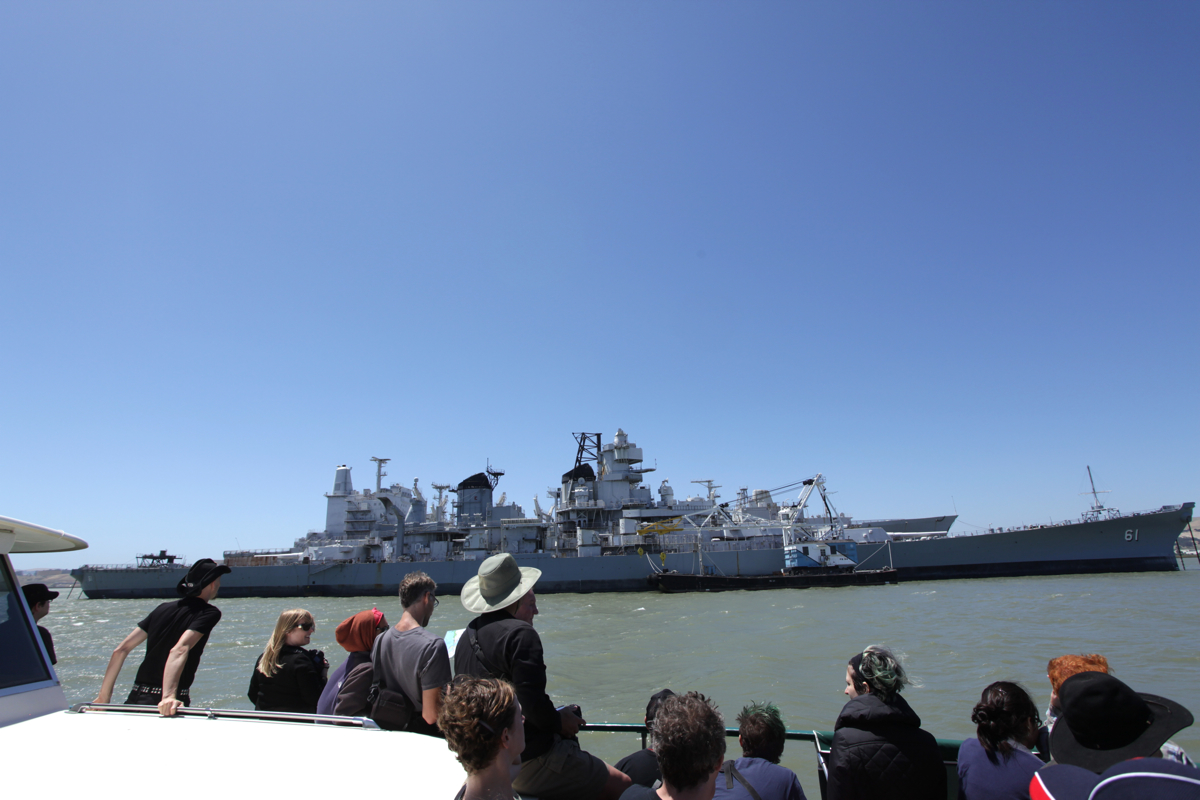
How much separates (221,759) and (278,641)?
70.2 inches

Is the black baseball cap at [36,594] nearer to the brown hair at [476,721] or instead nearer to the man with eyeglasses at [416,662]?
Result: the man with eyeglasses at [416,662]

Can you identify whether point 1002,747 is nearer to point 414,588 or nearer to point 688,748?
point 688,748

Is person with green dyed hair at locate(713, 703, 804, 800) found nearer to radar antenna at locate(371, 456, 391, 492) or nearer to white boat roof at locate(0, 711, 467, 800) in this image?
white boat roof at locate(0, 711, 467, 800)

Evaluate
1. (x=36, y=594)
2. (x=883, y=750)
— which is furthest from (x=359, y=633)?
(x=883, y=750)

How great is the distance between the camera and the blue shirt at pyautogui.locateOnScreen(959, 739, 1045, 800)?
2.70 m

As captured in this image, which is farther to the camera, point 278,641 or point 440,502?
point 440,502

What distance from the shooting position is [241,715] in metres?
3.29

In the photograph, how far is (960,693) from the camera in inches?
377

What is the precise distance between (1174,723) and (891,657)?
116 cm

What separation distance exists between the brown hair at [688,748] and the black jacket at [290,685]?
3.16m

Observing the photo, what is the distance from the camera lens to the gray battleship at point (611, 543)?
37.7 meters

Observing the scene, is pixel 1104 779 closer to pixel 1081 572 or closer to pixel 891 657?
pixel 891 657

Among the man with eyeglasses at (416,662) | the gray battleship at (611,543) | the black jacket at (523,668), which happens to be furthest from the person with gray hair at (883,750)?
the gray battleship at (611,543)

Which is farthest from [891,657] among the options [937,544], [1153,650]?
[937,544]
